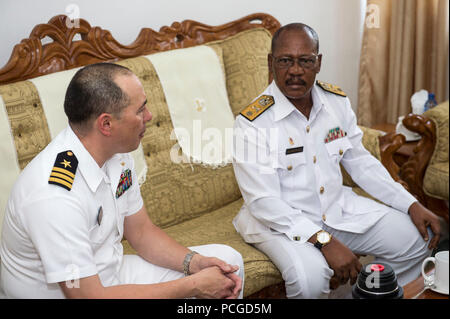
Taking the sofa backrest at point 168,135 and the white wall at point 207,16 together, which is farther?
the white wall at point 207,16

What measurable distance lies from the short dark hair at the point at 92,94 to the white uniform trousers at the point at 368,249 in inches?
29.7

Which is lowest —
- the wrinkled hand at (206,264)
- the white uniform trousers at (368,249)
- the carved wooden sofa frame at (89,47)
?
the white uniform trousers at (368,249)

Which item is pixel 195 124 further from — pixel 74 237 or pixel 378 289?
pixel 378 289

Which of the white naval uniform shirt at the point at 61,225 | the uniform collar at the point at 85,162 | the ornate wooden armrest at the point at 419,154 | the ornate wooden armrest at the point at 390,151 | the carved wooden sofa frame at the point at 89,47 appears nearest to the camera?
the white naval uniform shirt at the point at 61,225

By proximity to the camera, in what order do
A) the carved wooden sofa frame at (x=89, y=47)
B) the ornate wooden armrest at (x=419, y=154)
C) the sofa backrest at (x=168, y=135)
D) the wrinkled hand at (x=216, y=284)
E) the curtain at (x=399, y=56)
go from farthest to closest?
the curtain at (x=399, y=56)
the ornate wooden armrest at (x=419, y=154)
the carved wooden sofa frame at (x=89, y=47)
the sofa backrest at (x=168, y=135)
the wrinkled hand at (x=216, y=284)

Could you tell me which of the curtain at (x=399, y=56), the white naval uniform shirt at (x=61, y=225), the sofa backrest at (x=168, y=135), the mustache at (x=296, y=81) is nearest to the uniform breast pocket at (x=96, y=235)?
the white naval uniform shirt at (x=61, y=225)

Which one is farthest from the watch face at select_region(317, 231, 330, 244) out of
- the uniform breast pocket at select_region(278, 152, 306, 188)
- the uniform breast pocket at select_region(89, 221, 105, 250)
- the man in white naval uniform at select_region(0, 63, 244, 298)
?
the uniform breast pocket at select_region(89, 221, 105, 250)

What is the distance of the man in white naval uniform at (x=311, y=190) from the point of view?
5.68ft

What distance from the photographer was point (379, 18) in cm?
300

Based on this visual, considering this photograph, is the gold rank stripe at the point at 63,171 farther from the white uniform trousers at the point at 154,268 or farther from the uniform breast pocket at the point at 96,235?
the white uniform trousers at the point at 154,268

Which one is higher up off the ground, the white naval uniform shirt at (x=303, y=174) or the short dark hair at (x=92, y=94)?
the short dark hair at (x=92, y=94)

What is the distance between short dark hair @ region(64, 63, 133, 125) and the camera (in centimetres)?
129

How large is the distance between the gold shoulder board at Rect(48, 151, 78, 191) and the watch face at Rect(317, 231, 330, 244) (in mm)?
825

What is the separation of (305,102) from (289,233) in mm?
467
